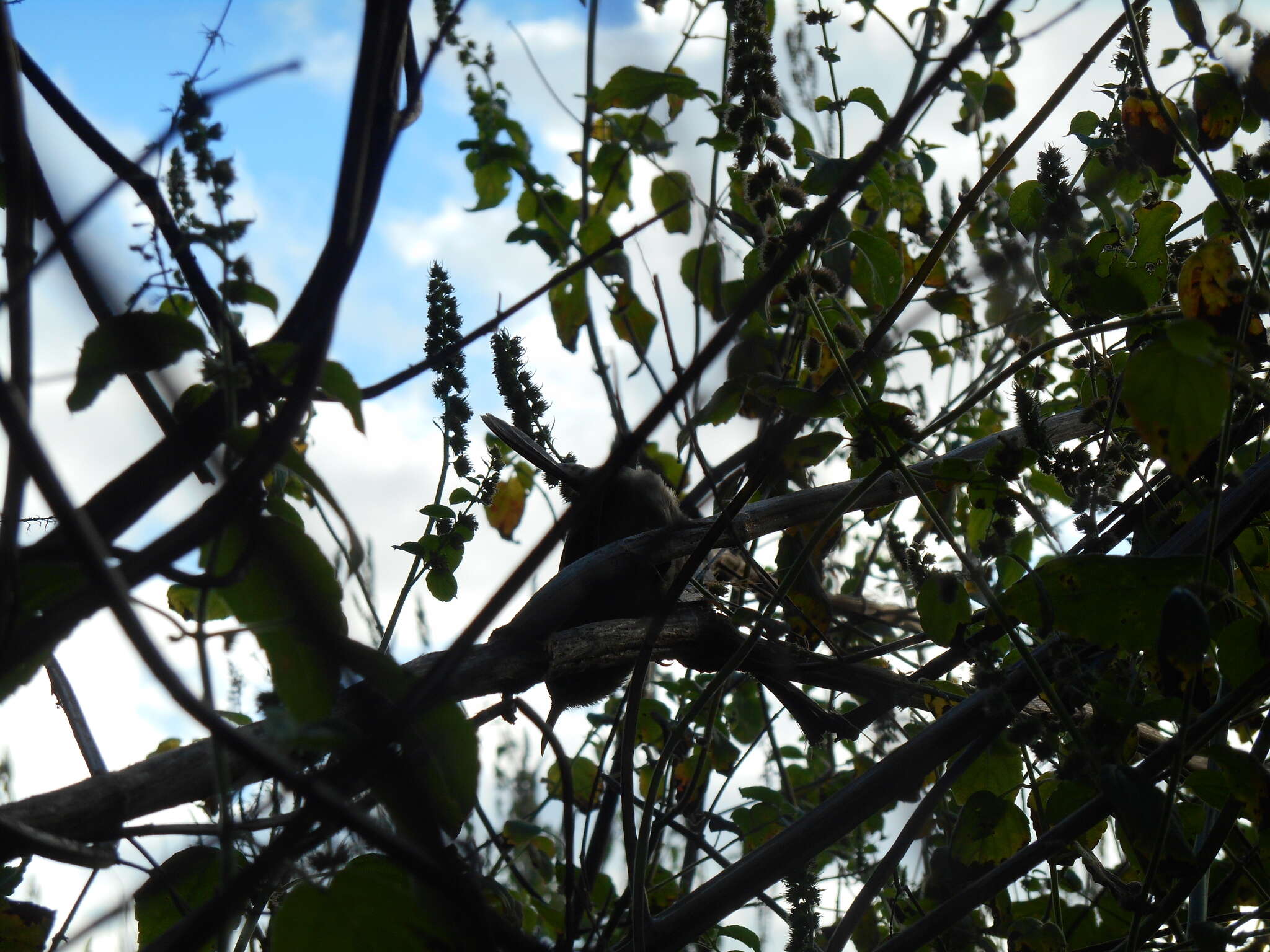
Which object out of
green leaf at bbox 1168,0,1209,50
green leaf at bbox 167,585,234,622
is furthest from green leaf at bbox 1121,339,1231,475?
green leaf at bbox 167,585,234,622

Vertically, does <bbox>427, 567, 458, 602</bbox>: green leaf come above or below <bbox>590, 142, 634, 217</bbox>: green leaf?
below

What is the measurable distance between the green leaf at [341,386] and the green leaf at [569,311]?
1127 millimetres

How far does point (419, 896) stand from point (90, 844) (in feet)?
1.63

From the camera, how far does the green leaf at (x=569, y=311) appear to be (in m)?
1.97

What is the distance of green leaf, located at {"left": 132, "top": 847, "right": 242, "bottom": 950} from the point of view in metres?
1.24

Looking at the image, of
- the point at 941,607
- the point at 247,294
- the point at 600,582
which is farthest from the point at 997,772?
the point at 247,294

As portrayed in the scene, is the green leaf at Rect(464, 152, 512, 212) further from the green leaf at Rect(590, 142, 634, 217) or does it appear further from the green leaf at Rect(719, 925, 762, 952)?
the green leaf at Rect(719, 925, 762, 952)

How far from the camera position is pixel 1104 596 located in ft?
3.77

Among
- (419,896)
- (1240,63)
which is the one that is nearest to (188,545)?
(419,896)

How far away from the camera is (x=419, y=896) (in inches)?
34.3

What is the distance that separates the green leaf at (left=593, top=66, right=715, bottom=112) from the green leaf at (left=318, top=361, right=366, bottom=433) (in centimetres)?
112

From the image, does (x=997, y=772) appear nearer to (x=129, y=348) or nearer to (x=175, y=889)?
(x=175, y=889)

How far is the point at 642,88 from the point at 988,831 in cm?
143

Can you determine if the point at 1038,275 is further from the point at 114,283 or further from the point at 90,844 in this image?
the point at 90,844
